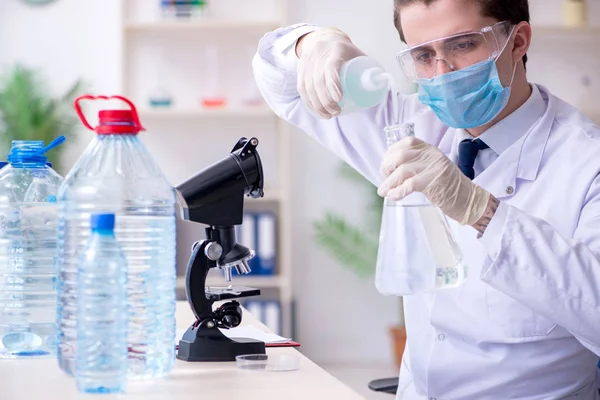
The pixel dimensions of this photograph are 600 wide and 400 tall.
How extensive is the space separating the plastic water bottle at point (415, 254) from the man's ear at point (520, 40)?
60 cm

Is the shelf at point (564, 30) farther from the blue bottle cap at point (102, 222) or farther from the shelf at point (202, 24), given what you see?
the blue bottle cap at point (102, 222)

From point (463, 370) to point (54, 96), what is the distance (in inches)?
121

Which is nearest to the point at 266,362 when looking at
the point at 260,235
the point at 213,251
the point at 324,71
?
the point at 213,251

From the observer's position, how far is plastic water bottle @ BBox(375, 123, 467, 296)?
116 centimetres

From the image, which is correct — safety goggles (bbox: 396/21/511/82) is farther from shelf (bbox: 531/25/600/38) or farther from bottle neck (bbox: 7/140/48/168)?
shelf (bbox: 531/25/600/38)

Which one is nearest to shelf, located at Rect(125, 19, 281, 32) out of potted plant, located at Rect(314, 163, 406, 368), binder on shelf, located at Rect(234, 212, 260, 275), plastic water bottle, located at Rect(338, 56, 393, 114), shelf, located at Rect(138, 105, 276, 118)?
shelf, located at Rect(138, 105, 276, 118)

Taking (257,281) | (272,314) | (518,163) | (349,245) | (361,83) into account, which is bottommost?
(272,314)

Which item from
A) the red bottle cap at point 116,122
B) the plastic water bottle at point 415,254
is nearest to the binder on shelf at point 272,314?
the plastic water bottle at point 415,254

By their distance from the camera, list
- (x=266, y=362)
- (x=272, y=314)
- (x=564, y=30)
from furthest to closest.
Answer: (x=564, y=30) < (x=272, y=314) < (x=266, y=362)

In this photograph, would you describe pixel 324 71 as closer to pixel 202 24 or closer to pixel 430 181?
pixel 430 181

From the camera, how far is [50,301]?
127cm

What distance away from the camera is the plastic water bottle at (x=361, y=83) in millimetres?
1360

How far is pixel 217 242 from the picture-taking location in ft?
4.17

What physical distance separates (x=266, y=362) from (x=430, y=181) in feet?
1.25
